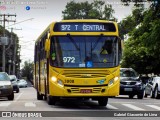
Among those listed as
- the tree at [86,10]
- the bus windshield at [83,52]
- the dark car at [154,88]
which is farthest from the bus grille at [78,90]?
the tree at [86,10]

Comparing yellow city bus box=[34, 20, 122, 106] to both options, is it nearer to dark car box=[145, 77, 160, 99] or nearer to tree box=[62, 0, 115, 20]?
dark car box=[145, 77, 160, 99]

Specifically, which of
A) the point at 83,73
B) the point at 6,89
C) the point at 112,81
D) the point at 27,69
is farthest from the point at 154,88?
the point at 27,69

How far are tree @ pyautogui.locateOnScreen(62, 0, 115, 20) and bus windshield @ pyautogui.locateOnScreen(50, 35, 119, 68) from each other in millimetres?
68860

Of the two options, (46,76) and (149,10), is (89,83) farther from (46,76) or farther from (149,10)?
(149,10)

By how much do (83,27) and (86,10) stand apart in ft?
244

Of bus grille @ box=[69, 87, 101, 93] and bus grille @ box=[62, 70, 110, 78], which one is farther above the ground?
bus grille @ box=[62, 70, 110, 78]

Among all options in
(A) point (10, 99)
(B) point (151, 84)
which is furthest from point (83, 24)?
(B) point (151, 84)

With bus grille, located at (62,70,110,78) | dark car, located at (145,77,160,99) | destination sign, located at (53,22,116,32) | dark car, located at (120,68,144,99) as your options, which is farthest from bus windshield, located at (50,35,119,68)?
dark car, located at (145,77,160,99)

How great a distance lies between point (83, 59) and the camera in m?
20.5

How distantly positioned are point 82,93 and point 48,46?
2026 mm

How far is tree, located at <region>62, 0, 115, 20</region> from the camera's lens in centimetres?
9019

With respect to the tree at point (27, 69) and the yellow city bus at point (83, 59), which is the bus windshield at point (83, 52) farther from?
the tree at point (27, 69)

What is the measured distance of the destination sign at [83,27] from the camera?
826 inches

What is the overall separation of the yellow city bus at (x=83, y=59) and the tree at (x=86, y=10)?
225ft
